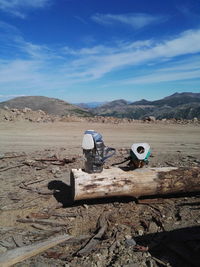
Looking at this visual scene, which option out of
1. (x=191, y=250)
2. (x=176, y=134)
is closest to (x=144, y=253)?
(x=191, y=250)

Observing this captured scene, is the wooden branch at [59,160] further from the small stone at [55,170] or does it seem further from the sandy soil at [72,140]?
the sandy soil at [72,140]

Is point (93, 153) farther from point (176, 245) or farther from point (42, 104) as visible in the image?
point (42, 104)

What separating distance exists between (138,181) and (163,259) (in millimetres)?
1750

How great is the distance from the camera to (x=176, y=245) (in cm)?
346

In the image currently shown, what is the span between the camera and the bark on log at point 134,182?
15.0 ft

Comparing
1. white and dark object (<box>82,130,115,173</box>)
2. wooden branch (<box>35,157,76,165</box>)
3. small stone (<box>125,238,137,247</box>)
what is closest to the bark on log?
white and dark object (<box>82,130,115,173</box>)

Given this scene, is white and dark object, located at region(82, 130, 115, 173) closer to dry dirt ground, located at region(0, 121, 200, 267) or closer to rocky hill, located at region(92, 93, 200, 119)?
dry dirt ground, located at region(0, 121, 200, 267)

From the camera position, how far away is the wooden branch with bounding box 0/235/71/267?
10.4 feet

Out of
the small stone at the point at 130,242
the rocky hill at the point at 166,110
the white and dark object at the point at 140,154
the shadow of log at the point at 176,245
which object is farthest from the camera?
the rocky hill at the point at 166,110

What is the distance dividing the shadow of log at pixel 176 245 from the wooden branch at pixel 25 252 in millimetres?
1296

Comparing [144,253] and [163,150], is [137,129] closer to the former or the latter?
[163,150]

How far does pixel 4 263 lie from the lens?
309 cm

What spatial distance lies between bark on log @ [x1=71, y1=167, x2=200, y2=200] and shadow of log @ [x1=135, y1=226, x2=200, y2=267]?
1083 mm

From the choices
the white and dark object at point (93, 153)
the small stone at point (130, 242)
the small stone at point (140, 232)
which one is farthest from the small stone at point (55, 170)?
the small stone at point (130, 242)
